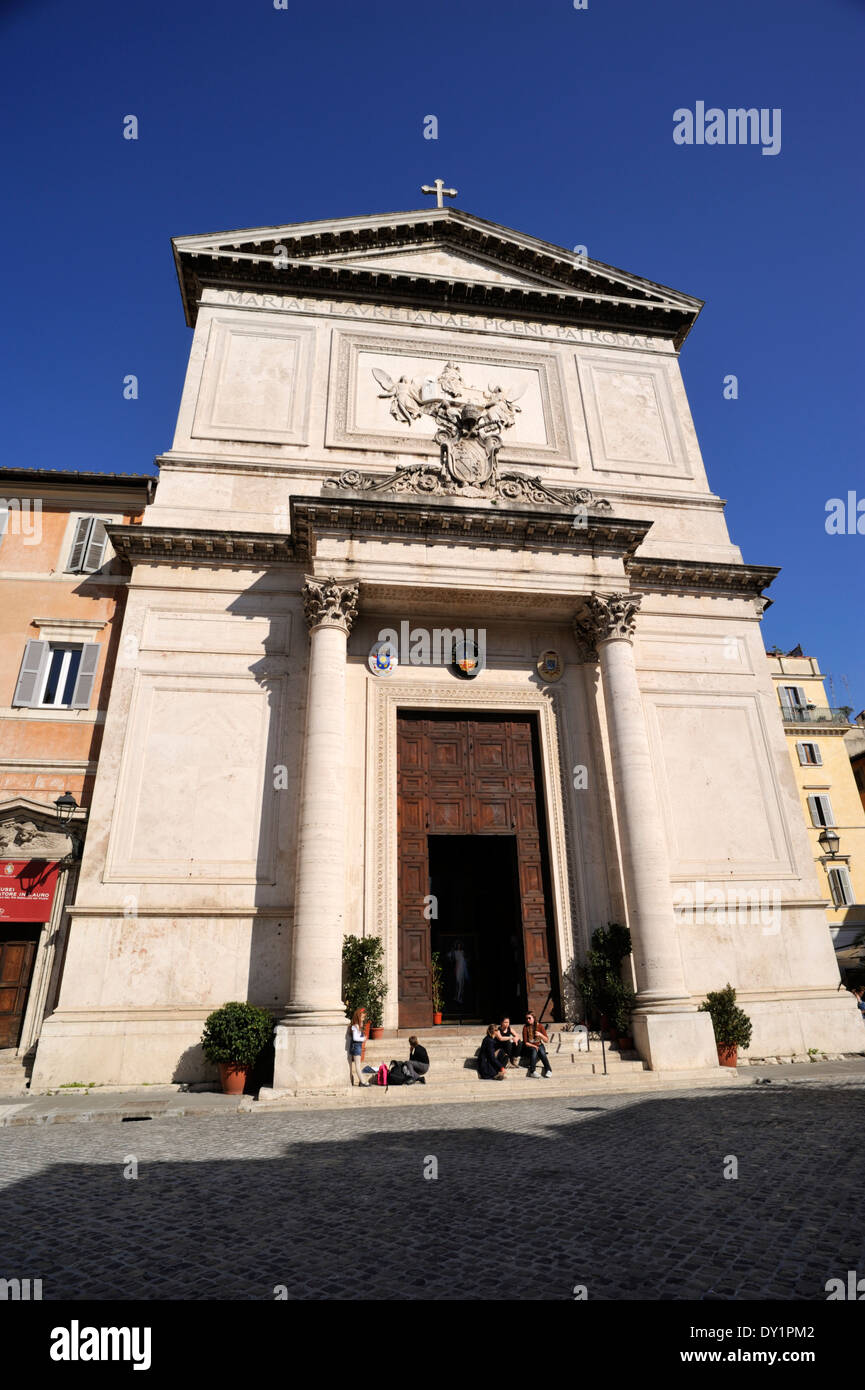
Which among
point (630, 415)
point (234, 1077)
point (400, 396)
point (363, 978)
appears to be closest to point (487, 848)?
point (363, 978)

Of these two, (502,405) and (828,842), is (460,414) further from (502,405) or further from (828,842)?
(828,842)

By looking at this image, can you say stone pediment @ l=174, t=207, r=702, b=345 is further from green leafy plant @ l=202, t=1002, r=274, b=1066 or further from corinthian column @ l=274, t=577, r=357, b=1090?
green leafy plant @ l=202, t=1002, r=274, b=1066

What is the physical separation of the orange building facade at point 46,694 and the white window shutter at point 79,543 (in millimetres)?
26

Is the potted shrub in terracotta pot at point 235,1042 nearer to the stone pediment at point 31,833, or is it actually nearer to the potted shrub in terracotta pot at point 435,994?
the potted shrub in terracotta pot at point 435,994

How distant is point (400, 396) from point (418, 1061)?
16.8 m

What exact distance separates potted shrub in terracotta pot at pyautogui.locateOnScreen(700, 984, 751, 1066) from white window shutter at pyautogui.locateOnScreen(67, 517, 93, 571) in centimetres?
1740

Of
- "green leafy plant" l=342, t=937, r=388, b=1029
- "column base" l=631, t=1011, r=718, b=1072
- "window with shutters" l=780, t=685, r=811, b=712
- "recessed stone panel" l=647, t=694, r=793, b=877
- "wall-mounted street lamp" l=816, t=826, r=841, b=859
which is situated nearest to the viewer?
"column base" l=631, t=1011, r=718, b=1072

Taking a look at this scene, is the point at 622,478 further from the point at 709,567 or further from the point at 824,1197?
the point at 824,1197

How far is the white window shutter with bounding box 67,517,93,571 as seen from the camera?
59.6ft

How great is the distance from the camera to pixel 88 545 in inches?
723

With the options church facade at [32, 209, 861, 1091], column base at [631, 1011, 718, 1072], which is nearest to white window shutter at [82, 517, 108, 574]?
church facade at [32, 209, 861, 1091]

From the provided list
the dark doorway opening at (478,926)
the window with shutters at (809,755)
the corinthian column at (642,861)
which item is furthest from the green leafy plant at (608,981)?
the window with shutters at (809,755)

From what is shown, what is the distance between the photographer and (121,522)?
1919 cm

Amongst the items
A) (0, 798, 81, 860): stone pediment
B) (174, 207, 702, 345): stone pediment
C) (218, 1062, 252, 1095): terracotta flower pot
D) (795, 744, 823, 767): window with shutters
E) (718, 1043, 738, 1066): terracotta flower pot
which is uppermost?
(174, 207, 702, 345): stone pediment
